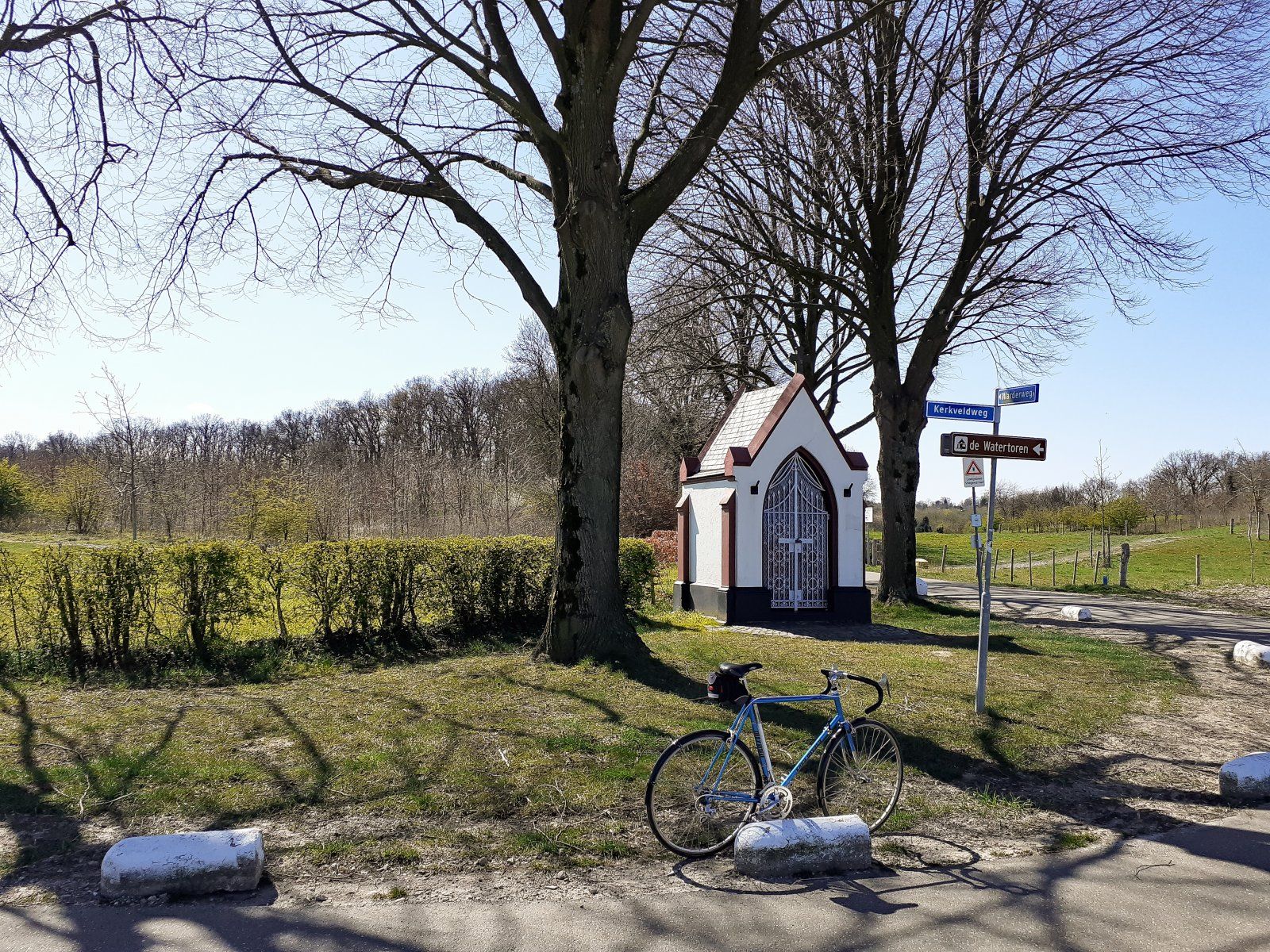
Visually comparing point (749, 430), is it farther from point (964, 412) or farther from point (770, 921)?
point (770, 921)

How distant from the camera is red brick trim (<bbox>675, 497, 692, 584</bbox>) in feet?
59.8

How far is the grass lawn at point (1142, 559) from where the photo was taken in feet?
95.0

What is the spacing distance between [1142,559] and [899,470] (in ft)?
77.2

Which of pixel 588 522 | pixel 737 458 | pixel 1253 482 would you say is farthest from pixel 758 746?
pixel 1253 482

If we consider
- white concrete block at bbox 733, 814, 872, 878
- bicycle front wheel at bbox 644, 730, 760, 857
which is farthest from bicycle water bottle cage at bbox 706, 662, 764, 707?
white concrete block at bbox 733, 814, 872, 878

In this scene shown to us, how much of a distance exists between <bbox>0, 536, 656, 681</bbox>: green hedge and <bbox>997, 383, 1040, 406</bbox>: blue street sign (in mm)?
7239

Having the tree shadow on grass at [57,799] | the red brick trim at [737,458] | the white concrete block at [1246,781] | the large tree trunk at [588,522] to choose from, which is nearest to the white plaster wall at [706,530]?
the red brick trim at [737,458]

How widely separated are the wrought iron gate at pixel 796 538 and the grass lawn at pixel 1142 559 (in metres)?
13.7

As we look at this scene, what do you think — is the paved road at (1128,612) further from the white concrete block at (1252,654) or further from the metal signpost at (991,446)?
the metal signpost at (991,446)

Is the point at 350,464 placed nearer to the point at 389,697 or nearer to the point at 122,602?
the point at 122,602

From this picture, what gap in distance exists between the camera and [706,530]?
57.6 ft

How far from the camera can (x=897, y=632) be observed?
52.2 feet

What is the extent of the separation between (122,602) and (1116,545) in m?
44.1

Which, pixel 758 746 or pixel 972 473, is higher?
pixel 972 473
